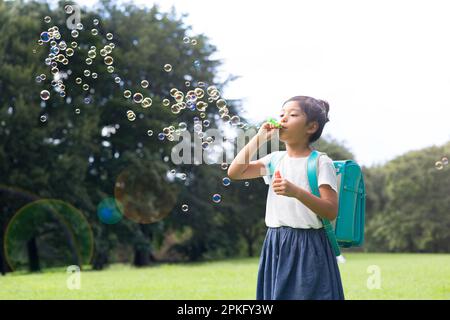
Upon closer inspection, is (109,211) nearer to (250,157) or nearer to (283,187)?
(250,157)

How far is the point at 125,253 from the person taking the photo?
3011 cm

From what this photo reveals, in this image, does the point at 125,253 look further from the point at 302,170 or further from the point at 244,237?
the point at 302,170

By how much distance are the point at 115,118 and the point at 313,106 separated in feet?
69.2

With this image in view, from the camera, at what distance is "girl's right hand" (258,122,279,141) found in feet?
9.89

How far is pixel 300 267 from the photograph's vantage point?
295 centimetres

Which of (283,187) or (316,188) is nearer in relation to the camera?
(283,187)

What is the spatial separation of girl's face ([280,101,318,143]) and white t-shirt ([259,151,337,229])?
11 cm

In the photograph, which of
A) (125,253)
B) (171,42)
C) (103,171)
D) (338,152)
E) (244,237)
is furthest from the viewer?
(244,237)

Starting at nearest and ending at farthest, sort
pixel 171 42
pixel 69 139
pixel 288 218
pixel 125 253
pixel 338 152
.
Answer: pixel 288 218 < pixel 69 139 < pixel 171 42 < pixel 338 152 < pixel 125 253

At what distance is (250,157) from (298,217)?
37cm

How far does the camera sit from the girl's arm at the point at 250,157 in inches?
119

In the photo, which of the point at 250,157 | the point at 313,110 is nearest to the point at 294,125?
the point at 313,110

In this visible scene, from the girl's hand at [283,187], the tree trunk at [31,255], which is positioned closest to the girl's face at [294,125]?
the girl's hand at [283,187]
